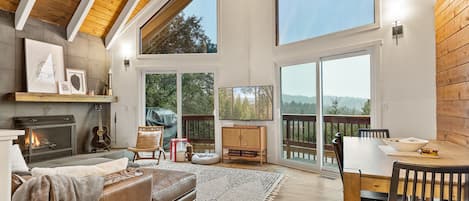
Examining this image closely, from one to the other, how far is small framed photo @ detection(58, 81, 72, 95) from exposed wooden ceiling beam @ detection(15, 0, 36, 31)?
1.15 m

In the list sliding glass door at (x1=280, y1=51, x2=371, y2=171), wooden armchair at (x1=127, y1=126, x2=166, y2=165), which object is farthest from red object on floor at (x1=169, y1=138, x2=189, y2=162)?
sliding glass door at (x1=280, y1=51, x2=371, y2=171)

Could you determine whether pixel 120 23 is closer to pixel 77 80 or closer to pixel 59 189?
pixel 77 80

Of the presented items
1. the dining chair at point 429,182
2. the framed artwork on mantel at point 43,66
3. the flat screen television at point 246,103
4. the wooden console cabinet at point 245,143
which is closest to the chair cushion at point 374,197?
the dining chair at point 429,182

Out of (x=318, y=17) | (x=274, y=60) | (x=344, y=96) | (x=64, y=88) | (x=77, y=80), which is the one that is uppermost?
(x=318, y=17)

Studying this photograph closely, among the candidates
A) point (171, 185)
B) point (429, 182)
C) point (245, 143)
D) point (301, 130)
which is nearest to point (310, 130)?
point (301, 130)

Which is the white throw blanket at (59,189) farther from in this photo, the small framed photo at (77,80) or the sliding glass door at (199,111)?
the small framed photo at (77,80)

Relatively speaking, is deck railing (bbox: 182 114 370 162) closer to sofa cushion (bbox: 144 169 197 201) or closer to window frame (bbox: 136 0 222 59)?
window frame (bbox: 136 0 222 59)

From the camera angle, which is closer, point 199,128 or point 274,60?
point 274,60

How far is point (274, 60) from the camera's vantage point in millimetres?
5656

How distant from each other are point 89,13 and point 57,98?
189 cm

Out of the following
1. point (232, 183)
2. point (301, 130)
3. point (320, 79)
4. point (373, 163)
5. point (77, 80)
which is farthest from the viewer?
point (77, 80)

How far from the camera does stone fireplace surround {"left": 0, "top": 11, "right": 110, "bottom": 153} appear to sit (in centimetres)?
480

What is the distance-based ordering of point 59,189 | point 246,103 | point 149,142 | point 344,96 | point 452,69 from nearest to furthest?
point 59,189, point 452,69, point 344,96, point 149,142, point 246,103

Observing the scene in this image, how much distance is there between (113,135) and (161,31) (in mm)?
2626
